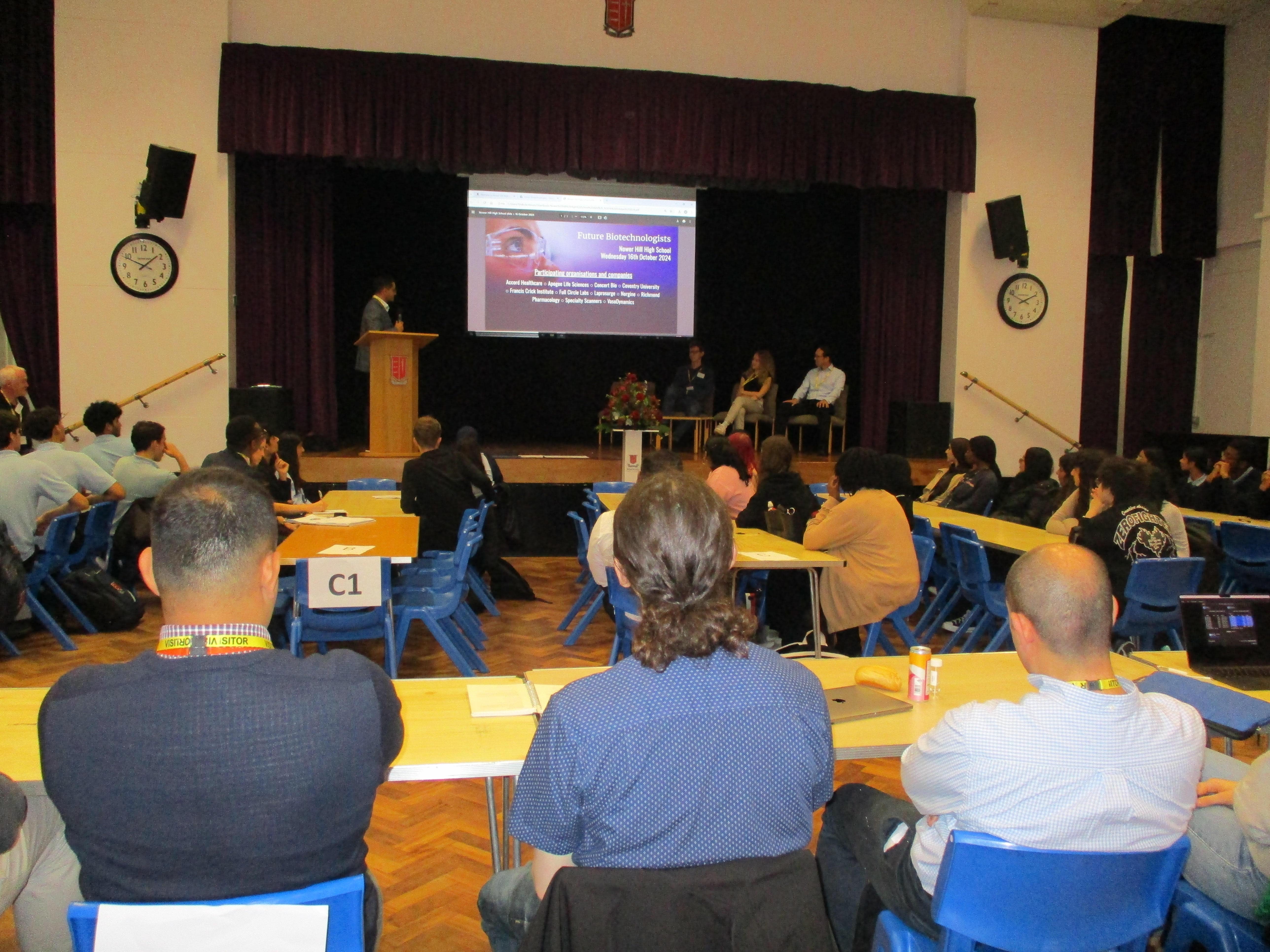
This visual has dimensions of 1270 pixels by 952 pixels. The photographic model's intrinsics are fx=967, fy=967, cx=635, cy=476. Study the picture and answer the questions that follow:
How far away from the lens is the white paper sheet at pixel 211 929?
125 cm

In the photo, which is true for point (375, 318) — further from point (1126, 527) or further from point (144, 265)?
point (1126, 527)

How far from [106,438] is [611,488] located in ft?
10.9

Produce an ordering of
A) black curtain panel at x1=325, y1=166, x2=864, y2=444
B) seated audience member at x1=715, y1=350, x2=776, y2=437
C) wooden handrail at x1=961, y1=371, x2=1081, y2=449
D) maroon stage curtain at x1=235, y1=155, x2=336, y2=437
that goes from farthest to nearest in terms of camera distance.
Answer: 1. black curtain panel at x1=325, y1=166, x2=864, y2=444
2. seated audience member at x1=715, y1=350, x2=776, y2=437
3. wooden handrail at x1=961, y1=371, x2=1081, y2=449
4. maroon stage curtain at x1=235, y1=155, x2=336, y2=437

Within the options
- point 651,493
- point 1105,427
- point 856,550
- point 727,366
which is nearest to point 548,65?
point 727,366

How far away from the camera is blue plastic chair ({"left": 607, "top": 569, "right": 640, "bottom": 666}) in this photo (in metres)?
3.87

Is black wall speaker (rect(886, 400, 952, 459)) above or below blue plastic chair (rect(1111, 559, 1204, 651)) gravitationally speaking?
above

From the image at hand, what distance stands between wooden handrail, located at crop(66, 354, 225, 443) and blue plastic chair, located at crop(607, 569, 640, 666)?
18.5ft

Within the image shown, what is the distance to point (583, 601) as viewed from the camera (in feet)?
18.8

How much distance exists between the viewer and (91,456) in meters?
6.22

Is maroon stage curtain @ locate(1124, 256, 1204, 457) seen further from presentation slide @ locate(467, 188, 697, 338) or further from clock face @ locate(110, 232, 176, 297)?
clock face @ locate(110, 232, 176, 297)

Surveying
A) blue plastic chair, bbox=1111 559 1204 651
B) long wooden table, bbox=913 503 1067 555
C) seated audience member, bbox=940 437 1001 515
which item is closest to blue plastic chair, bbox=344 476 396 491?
long wooden table, bbox=913 503 1067 555

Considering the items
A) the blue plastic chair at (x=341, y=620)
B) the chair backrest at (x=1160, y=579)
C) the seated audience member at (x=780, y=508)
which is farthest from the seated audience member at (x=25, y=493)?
the chair backrest at (x=1160, y=579)

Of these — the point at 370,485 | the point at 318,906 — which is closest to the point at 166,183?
the point at 370,485

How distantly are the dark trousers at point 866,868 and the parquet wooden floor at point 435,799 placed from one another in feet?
3.02
